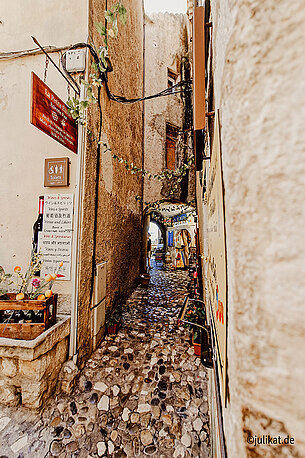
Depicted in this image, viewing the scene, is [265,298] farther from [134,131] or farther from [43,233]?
[134,131]

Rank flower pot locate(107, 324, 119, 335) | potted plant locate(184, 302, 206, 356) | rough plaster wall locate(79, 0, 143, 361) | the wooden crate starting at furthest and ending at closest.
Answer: flower pot locate(107, 324, 119, 335)
potted plant locate(184, 302, 206, 356)
rough plaster wall locate(79, 0, 143, 361)
the wooden crate

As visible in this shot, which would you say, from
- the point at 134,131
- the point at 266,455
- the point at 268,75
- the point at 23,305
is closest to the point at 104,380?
the point at 23,305

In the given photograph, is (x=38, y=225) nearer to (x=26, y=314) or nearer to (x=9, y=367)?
(x=26, y=314)

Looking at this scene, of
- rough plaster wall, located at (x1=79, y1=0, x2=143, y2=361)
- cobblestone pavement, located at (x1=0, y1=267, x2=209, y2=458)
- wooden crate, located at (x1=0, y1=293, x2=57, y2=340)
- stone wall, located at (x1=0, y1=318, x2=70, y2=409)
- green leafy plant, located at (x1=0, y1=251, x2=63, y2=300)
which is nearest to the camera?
cobblestone pavement, located at (x1=0, y1=267, x2=209, y2=458)

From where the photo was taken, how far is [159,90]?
8.25 meters

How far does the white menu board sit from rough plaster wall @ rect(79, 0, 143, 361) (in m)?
0.21

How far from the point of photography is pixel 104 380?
8.36 ft

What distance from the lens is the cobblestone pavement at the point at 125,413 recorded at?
1.82 m

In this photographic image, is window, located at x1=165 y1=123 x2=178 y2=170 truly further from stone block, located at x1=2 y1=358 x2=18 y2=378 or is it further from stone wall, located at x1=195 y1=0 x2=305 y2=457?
stone wall, located at x1=195 y1=0 x2=305 y2=457

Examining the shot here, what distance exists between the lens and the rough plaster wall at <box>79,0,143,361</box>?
9.44 feet

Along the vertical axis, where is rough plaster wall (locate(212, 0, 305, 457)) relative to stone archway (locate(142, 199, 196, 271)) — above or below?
below

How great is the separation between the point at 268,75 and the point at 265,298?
0.38 meters

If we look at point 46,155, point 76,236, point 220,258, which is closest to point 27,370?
point 76,236

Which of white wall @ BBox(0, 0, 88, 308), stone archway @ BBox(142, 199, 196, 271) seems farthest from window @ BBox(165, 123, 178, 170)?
white wall @ BBox(0, 0, 88, 308)
